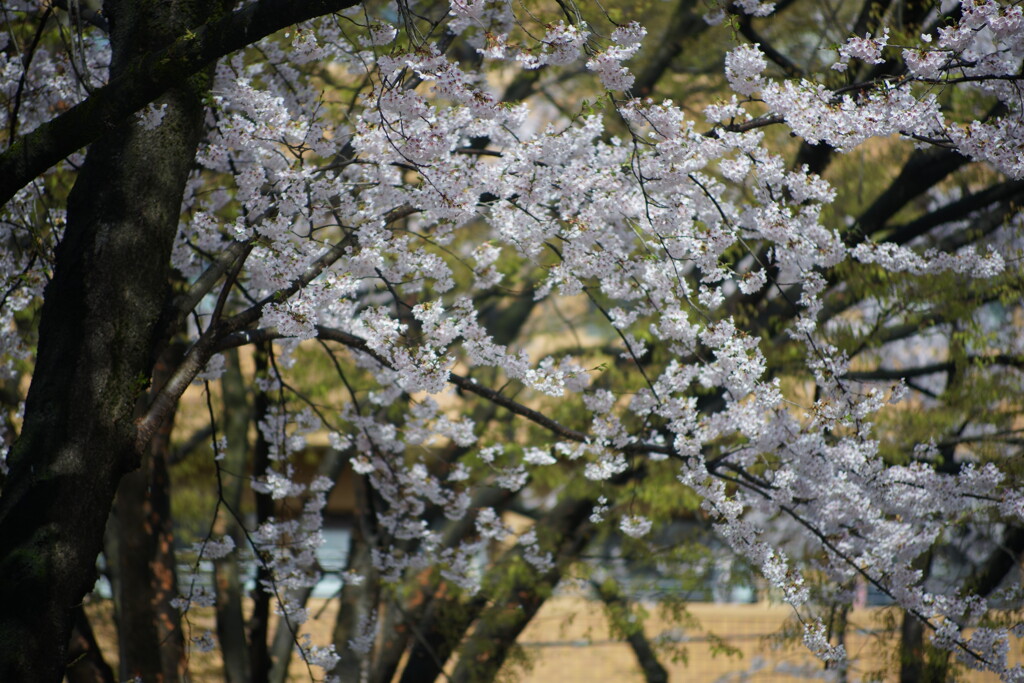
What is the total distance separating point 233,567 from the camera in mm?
8742

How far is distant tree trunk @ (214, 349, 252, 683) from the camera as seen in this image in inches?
330

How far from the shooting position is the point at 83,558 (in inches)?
156

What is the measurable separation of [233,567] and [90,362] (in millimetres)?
5093

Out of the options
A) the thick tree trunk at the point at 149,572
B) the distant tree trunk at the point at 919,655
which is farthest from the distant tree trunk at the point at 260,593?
the distant tree trunk at the point at 919,655

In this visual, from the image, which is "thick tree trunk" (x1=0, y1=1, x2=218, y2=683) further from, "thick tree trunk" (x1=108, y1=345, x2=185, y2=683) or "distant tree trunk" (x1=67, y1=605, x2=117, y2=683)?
"distant tree trunk" (x1=67, y1=605, x2=117, y2=683)

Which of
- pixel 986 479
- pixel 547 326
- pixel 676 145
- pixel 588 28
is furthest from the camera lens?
pixel 547 326

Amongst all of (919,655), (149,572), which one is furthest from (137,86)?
(919,655)

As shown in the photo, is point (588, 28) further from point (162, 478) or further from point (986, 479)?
point (162, 478)

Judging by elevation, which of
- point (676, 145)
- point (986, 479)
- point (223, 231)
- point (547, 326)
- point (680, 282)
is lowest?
point (986, 479)

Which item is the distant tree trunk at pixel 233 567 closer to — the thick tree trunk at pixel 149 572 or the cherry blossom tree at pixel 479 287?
the cherry blossom tree at pixel 479 287

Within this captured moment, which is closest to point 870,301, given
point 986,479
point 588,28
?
point 986,479

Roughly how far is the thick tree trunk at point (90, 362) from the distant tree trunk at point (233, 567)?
361 centimetres

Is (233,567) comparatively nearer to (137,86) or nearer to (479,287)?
(479,287)

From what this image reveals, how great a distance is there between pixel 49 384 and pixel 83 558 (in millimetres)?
719
